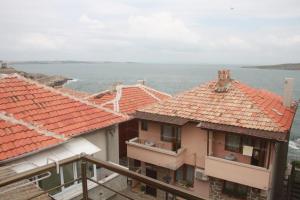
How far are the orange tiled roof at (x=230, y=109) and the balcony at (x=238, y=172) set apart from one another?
211 cm

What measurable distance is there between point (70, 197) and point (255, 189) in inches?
387

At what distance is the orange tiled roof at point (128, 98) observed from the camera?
763 inches

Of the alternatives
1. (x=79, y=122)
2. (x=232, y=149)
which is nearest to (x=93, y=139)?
(x=79, y=122)

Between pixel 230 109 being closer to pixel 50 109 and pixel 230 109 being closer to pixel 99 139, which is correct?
pixel 99 139

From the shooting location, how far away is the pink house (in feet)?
45.5

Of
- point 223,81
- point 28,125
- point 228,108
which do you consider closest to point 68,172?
point 28,125

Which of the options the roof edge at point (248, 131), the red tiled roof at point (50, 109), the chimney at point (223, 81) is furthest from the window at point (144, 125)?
the red tiled roof at point (50, 109)

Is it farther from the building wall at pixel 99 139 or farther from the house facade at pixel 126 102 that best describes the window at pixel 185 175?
the building wall at pixel 99 139

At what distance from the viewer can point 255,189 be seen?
1423 centimetres

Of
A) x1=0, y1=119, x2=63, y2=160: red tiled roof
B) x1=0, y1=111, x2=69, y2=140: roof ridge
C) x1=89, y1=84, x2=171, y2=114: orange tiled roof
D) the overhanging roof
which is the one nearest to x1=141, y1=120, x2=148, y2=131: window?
x1=89, y1=84, x2=171, y2=114: orange tiled roof

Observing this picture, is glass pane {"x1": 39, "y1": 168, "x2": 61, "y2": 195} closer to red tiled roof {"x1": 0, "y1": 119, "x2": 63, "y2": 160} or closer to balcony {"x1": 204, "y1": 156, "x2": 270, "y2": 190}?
red tiled roof {"x1": 0, "y1": 119, "x2": 63, "y2": 160}

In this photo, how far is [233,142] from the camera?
15031mm

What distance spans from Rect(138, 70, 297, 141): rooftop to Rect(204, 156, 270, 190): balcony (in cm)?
211

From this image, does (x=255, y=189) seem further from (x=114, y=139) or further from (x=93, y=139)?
(x=93, y=139)
